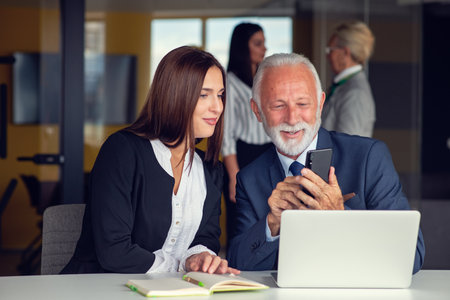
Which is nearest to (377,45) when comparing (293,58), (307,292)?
(293,58)

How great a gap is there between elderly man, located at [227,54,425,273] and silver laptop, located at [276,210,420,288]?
409 mm

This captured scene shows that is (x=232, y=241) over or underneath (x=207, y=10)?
underneath

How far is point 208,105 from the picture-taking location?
2.75 metres

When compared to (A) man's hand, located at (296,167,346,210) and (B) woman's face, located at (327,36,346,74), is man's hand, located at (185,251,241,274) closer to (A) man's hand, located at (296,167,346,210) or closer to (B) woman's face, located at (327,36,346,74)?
(A) man's hand, located at (296,167,346,210)

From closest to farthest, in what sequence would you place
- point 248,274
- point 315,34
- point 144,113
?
point 248,274, point 144,113, point 315,34

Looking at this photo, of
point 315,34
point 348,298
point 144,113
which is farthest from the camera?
point 315,34

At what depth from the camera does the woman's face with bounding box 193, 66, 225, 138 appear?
9.01 feet

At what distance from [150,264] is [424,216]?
6.51 feet

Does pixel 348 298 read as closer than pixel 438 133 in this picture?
Yes

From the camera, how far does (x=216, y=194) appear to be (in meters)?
2.85

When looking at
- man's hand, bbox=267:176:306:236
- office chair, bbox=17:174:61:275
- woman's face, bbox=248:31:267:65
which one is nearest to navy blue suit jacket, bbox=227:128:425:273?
man's hand, bbox=267:176:306:236

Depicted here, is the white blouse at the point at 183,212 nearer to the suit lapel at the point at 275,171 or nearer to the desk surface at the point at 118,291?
the suit lapel at the point at 275,171

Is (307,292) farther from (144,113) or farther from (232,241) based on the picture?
(144,113)

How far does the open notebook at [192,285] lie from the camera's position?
2.03 metres
